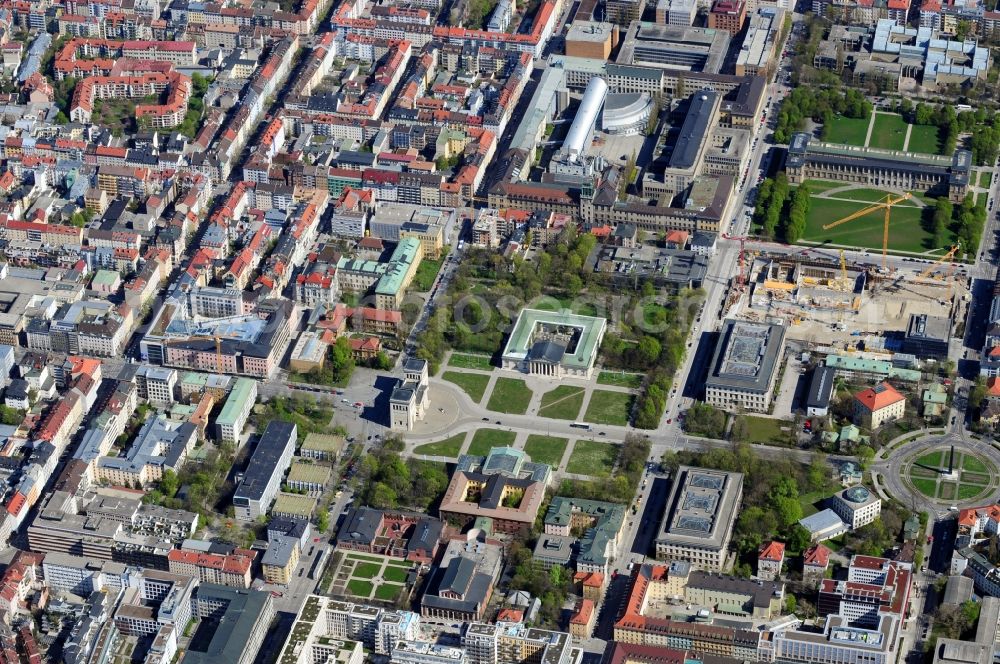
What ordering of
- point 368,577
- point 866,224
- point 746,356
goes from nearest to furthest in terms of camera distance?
1. point 368,577
2. point 746,356
3. point 866,224

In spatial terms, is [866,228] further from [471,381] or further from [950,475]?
[471,381]

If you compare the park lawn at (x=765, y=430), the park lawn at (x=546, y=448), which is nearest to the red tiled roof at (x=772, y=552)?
the park lawn at (x=765, y=430)

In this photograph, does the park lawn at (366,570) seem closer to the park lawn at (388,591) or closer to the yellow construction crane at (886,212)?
the park lawn at (388,591)

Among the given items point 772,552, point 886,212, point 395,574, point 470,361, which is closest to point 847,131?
point 886,212

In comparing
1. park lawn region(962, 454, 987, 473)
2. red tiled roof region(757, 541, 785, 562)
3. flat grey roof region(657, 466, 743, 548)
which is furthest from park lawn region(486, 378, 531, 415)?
park lawn region(962, 454, 987, 473)

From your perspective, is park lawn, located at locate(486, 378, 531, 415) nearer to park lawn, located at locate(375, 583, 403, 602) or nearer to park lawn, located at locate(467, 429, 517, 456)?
park lawn, located at locate(467, 429, 517, 456)

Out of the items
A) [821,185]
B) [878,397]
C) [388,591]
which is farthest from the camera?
[821,185]

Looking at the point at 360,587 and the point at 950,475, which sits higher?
the point at 950,475
